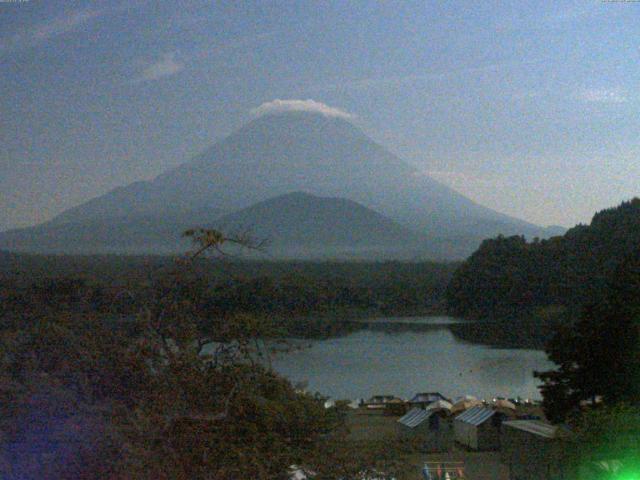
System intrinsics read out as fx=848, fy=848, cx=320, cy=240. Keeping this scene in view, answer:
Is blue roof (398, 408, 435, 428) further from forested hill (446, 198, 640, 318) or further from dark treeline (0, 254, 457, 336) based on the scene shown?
forested hill (446, 198, 640, 318)

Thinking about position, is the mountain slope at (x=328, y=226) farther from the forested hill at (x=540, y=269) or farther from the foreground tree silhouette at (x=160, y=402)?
the foreground tree silhouette at (x=160, y=402)

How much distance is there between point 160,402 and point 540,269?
118 ft

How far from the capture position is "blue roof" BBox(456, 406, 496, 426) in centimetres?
1175

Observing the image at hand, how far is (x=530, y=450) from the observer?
8055 mm

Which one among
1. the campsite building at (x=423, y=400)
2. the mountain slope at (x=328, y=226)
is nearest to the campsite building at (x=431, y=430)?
the campsite building at (x=423, y=400)

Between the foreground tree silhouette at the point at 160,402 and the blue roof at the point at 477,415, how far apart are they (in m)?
8.31

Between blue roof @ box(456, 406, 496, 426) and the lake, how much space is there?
2956 mm

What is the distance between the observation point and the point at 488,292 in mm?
38188

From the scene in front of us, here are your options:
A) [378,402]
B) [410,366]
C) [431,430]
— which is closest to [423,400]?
[378,402]

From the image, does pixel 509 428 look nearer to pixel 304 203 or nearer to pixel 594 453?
pixel 594 453

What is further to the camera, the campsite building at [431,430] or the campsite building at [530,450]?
the campsite building at [431,430]

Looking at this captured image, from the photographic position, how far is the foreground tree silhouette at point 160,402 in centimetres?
316

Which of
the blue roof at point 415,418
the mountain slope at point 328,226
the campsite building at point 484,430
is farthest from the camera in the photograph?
the mountain slope at point 328,226

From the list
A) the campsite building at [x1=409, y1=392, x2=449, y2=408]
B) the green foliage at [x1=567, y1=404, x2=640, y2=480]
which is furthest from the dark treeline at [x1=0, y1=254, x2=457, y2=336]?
the campsite building at [x1=409, y1=392, x2=449, y2=408]
